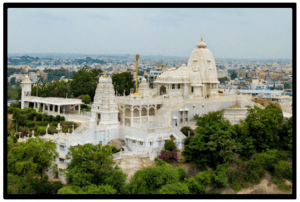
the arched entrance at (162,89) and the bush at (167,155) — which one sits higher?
the arched entrance at (162,89)

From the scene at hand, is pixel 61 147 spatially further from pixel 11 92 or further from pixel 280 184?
pixel 11 92

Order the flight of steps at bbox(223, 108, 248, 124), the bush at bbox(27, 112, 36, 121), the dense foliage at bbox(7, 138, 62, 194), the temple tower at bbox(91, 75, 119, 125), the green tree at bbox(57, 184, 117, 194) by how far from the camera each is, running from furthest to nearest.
Answer: the bush at bbox(27, 112, 36, 121) < the flight of steps at bbox(223, 108, 248, 124) < the temple tower at bbox(91, 75, 119, 125) < the dense foliage at bbox(7, 138, 62, 194) < the green tree at bbox(57, 184, 117, 194)

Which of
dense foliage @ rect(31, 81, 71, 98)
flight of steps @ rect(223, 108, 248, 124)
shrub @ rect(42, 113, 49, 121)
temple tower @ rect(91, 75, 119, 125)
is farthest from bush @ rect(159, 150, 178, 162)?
dense foliage @ rect(31, 81, 71, 98)

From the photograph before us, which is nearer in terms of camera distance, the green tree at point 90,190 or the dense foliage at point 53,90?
the green tree at point 90,190

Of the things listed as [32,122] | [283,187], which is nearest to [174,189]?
[283,187]

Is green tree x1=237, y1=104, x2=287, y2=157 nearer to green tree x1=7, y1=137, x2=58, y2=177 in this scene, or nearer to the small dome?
the small dome

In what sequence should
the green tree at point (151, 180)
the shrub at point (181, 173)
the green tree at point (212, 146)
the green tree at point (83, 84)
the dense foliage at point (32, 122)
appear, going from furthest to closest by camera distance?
1. the green tree at point (83, 84)
2. the dense foliage at point (32, 122)
3. the green tree at point (212, 146)
4. the shrub at point (181, 173)
5. the green tree at point (151, 180)

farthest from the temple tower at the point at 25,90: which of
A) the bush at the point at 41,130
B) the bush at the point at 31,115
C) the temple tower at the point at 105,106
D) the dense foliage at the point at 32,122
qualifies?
the temple tower at the point at 105,106

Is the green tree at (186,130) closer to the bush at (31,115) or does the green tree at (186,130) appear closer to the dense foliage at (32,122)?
the dense foliage at (32,122)
